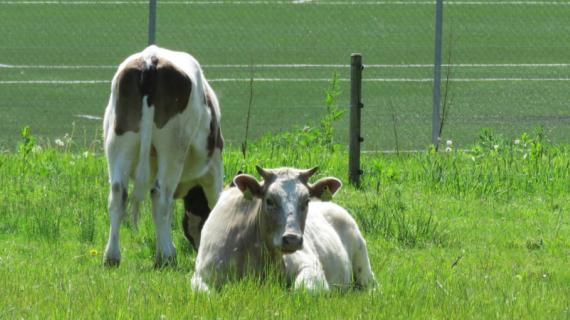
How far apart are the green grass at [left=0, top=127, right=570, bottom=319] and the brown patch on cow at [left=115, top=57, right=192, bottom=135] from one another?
950 mm

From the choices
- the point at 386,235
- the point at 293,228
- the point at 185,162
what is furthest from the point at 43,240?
the point at 293,228

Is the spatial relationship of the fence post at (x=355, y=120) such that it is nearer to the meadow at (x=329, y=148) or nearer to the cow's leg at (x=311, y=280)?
the meadow at (x=329, y=148)

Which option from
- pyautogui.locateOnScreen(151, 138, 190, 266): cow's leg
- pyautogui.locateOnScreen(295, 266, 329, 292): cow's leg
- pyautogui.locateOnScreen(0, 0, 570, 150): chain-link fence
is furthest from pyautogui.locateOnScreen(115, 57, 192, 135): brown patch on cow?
pyautogui.locateOnScreen(0, 0, 570, 150): chain-link fence

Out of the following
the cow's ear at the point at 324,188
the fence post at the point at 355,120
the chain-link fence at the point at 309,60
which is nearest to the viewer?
the cow's ear at the point at 324,188

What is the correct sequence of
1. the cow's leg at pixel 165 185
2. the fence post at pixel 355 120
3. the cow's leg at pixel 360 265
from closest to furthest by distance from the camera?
the cow's leg at pixel 360 265 → the cow's leg at pixel 165 185 → the fence post at pixel 355 120

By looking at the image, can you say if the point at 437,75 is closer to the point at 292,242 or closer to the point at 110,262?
the point at 110,262

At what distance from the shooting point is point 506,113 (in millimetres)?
17828

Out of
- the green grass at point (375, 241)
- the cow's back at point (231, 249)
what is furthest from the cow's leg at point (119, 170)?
the cow's back at point (231, 249)

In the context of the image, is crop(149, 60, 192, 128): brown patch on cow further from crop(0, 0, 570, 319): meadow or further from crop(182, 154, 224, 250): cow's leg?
crop(0, 0, 570, 319): meadow

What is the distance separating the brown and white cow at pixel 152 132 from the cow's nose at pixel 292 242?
2187mm

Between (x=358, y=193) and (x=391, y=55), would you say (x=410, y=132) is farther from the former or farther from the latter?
(x=391, y=55)

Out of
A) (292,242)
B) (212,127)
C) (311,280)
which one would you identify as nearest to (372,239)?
(212,127)

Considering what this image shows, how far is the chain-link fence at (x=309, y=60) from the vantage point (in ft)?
55.7

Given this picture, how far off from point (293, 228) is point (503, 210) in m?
4.37
